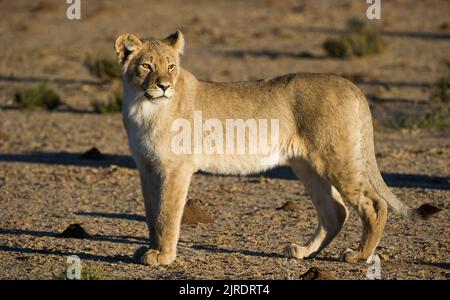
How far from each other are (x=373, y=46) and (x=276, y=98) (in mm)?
13170

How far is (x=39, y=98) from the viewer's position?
15664 mm

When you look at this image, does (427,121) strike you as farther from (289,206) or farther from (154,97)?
(154,97)

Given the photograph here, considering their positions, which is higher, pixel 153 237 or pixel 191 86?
pixel 191 86

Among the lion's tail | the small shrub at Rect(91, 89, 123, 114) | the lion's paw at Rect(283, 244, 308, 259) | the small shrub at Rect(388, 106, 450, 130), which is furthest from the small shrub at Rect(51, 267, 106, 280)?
the small shrub at Rect(91, 89, 123, 114)

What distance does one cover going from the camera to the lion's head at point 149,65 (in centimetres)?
728

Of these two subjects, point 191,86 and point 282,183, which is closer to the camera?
point 191,86

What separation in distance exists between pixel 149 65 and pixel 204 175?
12.7ft

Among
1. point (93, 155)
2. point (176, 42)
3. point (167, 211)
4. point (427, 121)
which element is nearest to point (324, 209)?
point (167, 211)

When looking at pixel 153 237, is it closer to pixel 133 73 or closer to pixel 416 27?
pixel 133 73

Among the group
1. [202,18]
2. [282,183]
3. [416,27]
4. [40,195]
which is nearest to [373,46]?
[416,27]

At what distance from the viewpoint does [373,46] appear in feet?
67.1

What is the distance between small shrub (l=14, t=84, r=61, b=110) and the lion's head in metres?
8.36

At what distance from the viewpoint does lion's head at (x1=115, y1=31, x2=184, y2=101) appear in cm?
728

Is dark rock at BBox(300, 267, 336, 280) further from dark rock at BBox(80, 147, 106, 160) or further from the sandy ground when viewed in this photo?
dark rock at BBox(80, 147, 106, 160)
